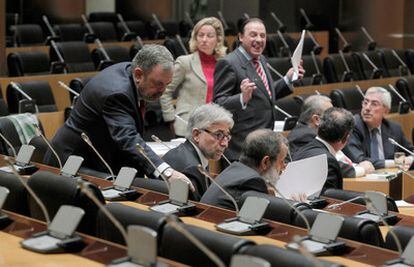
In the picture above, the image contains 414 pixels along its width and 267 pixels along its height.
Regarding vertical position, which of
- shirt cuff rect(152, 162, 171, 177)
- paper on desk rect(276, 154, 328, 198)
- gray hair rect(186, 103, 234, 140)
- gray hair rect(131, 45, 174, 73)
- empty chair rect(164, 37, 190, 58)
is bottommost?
empty chair rect(164, 37, 190, 58)

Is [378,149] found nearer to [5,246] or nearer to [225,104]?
[225,104]

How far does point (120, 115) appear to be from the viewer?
4902 mm

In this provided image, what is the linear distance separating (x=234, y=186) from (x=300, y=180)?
49 cm

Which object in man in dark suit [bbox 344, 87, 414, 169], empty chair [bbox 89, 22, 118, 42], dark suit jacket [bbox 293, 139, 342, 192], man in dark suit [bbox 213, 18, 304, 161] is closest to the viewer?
dark suit jacket [bbox 293, 139, 342, 192]

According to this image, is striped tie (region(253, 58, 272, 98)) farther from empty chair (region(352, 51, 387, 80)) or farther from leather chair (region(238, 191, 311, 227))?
empty chair (region(352, 51, 387, 80))

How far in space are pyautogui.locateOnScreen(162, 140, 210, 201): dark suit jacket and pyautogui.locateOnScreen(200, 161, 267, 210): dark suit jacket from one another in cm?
35

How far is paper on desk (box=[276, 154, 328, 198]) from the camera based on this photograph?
4758mm

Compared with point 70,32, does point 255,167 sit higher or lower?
higher

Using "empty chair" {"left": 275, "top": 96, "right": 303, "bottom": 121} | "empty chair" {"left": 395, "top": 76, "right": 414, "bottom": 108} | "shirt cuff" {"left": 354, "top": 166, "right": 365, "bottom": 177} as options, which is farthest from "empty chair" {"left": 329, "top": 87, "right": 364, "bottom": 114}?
"shirt cuff" {"left": 354, "top": 166, "right": 365, "bottom": 177}

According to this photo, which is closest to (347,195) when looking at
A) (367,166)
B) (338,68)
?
(367,166)

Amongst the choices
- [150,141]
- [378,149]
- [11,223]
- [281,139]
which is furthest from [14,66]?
[11,223]

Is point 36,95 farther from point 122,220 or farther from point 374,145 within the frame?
point 122,220

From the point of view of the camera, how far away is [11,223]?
3.72 meters

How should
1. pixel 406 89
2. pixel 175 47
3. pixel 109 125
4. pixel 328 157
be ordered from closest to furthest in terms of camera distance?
1. pixel 109 125
2. pixel 328 157
3. pixel 406 89
4. pixel 175 47
